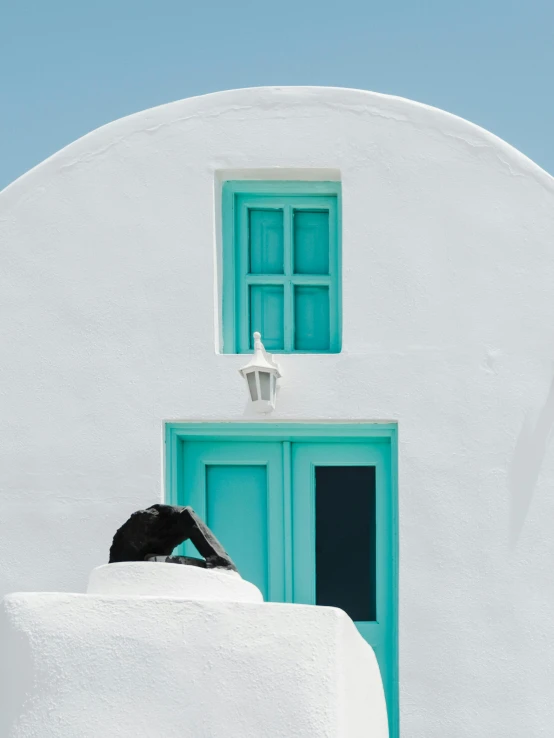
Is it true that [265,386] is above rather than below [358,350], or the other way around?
below

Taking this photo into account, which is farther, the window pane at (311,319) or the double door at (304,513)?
the window pane at (311,319)

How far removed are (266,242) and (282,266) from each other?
17 centimetres

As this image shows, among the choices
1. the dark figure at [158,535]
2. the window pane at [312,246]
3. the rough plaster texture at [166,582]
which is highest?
the window pane at [312,246]

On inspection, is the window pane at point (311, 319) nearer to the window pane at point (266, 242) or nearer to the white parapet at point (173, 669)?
the window pane at point (266, 242)

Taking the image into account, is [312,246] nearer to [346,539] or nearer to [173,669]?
[346,539]

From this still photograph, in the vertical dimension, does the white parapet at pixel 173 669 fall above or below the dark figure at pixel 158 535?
below

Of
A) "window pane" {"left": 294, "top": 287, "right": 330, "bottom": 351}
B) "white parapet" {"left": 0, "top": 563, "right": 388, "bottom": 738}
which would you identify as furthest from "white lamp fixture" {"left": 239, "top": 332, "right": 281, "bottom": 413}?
"white parapet" {"left": 0, "top": 563, "right": 388, "bottom": 738}

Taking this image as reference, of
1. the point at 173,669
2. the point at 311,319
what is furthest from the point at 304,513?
the point at 173,669

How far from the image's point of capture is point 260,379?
6.67m

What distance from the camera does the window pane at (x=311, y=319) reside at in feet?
23.6

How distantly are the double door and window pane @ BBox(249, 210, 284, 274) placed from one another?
103 centimetres

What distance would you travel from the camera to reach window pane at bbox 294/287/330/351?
23.6 ft

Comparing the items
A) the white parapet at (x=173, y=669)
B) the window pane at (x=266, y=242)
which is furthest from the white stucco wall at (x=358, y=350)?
the white parapet at (x=173, y=669)

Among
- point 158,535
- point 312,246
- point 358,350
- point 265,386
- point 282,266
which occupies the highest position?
point 312,246
